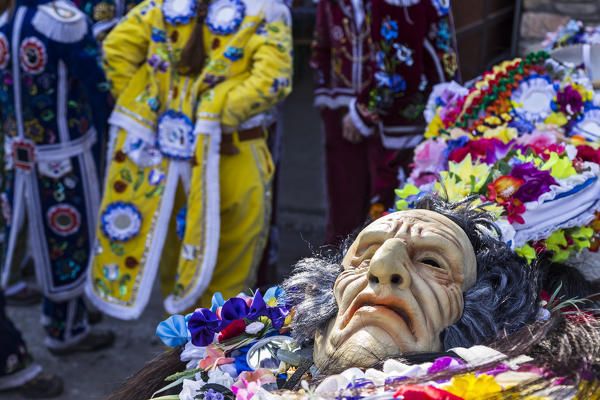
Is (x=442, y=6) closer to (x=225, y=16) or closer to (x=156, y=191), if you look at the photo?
(x=225, y=16)

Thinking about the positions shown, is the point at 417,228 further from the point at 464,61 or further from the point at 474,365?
the point at 464,61

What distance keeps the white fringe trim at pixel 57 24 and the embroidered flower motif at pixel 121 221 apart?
82 cm

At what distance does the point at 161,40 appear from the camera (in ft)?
11.0

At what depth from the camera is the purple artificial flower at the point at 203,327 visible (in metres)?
1.67

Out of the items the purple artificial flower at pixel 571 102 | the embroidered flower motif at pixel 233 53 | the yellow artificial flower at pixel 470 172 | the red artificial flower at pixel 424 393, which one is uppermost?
the embroidered flower motif at pixel 233 53

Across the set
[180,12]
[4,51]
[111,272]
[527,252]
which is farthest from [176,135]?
[527,252]

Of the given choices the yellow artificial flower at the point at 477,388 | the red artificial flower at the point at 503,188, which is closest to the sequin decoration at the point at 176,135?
the red artificial flower at the point at 503,188

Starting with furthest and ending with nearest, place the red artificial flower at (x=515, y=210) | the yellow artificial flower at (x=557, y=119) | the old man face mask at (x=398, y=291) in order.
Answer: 1. the yellow artificial flower at (x=557, y=119)
2. the red artificial flower at (x=515, y=210)
3. the old man face mask at (x=398, y=291)

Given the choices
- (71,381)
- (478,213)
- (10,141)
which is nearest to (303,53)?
(10,141)

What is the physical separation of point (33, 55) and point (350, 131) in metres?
1.58

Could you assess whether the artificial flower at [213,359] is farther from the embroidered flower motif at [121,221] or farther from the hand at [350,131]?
the hand at [350,131]

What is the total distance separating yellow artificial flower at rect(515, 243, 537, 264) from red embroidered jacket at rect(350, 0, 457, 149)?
5.45ft

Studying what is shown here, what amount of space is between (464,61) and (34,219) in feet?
7.94

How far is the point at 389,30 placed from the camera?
3.35 m
